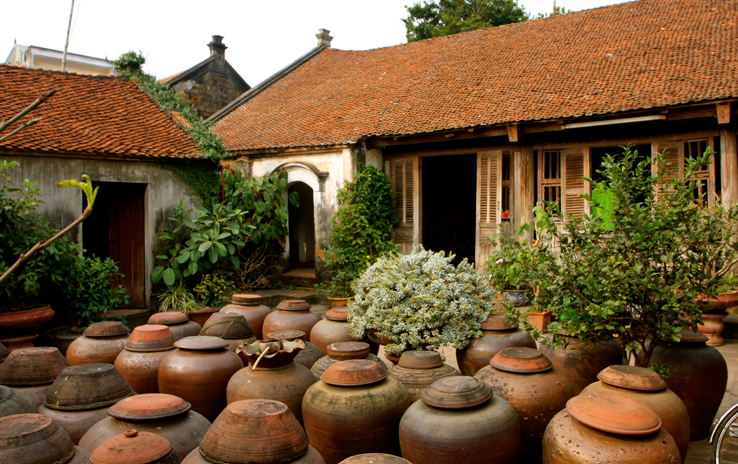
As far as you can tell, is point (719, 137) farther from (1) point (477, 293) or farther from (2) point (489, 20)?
(2) point (489, 20)

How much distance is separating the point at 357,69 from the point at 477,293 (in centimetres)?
984

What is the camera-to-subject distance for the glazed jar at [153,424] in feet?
10.2

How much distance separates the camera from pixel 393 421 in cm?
370

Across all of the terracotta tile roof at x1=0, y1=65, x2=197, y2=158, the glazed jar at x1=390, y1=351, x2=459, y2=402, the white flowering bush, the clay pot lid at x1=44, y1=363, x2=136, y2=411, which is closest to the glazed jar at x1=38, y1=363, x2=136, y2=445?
the clay pot lid at x1=44, y1=363, x2=136, y2=411

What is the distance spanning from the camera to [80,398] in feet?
11.7

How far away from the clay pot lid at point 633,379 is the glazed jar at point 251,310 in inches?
158

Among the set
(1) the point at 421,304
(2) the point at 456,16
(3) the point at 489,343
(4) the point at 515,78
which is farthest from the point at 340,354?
(2) the point at 456,16

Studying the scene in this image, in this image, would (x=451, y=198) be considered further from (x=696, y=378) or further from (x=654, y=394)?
(x=654, y=394)

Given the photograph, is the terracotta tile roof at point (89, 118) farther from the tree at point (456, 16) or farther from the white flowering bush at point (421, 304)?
the tree at point (456, 16)

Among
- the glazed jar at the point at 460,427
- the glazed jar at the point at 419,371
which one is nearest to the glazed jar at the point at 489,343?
the glazed jar at the point at 419,371

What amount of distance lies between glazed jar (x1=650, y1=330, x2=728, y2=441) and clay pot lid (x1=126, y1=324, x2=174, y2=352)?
4.17 meters

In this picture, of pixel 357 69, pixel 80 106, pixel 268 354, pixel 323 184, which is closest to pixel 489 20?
pixel 357 69

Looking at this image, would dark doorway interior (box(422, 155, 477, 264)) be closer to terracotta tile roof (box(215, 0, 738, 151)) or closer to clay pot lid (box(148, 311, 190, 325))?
terracotta tile roof (box(215, 0, 738, 151))

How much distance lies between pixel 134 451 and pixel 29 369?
6.65 ft
